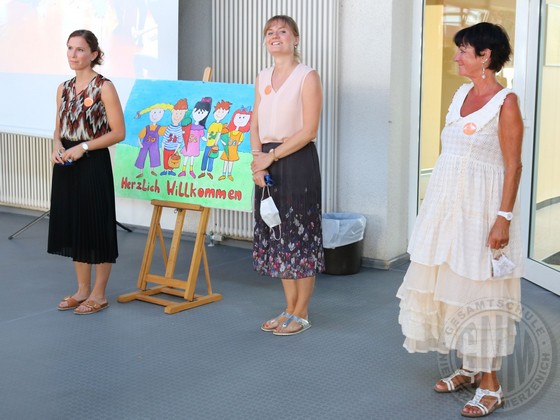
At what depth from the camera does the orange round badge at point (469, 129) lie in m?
2.87

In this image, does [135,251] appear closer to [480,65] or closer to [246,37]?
[246,37]

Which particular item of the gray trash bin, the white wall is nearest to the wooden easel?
the gray trash bin

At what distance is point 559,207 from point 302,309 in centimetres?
178

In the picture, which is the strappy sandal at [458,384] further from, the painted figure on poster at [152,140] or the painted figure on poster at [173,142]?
the painted figure on poster at [152,140]

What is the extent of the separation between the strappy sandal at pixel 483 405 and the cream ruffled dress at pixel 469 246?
11 centimetres

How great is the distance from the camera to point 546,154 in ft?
15.7

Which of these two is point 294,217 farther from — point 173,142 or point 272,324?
point 173,142

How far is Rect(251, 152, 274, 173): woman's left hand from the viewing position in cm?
379

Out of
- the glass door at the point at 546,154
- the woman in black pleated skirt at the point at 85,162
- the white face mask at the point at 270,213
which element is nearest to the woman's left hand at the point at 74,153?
the woman in black pleated skirt at the point at 85,162

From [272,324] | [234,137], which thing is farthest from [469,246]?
[234,137]

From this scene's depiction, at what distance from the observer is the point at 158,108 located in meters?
4.83

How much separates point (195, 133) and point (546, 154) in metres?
2.08

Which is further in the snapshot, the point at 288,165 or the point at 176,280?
the point at 176,280

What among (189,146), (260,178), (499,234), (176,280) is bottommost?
(176,280)
